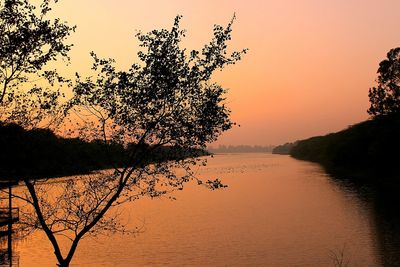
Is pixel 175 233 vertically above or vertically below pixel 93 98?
below

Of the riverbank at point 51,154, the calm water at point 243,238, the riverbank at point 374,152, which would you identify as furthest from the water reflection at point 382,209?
the riverbank at point 51,154

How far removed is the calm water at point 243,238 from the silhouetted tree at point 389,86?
5977cm

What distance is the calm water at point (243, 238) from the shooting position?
4516 centimetres

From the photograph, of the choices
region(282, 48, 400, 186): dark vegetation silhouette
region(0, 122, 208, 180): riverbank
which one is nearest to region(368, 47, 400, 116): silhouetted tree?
region(282, 48, 400, 186): dark vegetation silhouette

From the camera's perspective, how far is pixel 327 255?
44875 mm

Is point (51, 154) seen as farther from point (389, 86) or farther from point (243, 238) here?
point (389, 86)

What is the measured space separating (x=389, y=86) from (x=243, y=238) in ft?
334

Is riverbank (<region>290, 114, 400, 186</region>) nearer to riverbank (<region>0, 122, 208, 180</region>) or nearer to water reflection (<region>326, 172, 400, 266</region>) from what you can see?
water reflection (<region>326, 172, 400, 266</region>)

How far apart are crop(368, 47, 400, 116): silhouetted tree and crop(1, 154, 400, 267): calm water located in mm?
59766

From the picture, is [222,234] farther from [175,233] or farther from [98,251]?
[98,251]

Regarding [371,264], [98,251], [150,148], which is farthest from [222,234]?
[150,148]

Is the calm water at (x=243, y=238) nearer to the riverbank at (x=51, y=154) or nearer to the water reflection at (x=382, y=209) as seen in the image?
the water reflection at (x=382, y=209)

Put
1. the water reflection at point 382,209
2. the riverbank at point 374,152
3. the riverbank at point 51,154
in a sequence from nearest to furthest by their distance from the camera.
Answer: the riverbank at point 51,154, the water reflection at point 382,209, the riverbank at point 374,152

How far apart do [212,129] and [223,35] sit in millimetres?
4887
